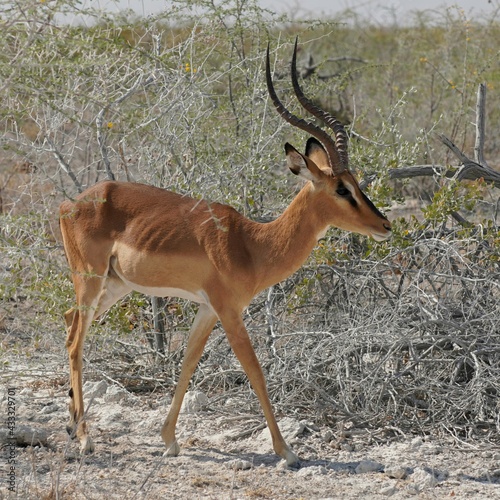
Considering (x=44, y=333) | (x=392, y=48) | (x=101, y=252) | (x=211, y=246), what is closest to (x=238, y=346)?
(x=211, y=246)

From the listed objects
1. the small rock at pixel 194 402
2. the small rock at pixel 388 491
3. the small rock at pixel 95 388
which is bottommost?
the small rock at pixel 388 491

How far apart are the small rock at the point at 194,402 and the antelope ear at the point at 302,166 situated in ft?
5.34

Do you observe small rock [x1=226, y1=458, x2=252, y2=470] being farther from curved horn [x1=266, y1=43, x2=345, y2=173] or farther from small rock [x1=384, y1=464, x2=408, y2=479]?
curved horn [x1=266, y1=43, x2=345, y2=173]

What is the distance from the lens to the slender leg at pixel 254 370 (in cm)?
530

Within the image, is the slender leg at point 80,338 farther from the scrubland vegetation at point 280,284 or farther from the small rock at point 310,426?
the small rock at point 310,426

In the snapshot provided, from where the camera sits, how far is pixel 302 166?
5.37 m

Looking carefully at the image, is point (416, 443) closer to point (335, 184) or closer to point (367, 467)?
point (367, 467)

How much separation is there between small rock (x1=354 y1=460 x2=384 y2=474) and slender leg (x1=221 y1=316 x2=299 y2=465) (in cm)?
38

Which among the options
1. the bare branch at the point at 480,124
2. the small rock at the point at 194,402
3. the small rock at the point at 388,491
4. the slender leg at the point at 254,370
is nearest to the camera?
the small rock at the point at 388,491

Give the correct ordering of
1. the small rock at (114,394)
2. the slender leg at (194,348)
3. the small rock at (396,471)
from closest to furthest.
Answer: the small rock at (396,471), the slender leg at (194,348), the small rock at (114,394)

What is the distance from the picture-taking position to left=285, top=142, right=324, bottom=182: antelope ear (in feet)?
17.4

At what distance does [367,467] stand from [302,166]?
1640 mm

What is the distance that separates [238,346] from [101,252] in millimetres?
984

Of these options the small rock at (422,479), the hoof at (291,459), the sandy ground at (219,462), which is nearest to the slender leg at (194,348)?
the sandy ground at (219,462)
